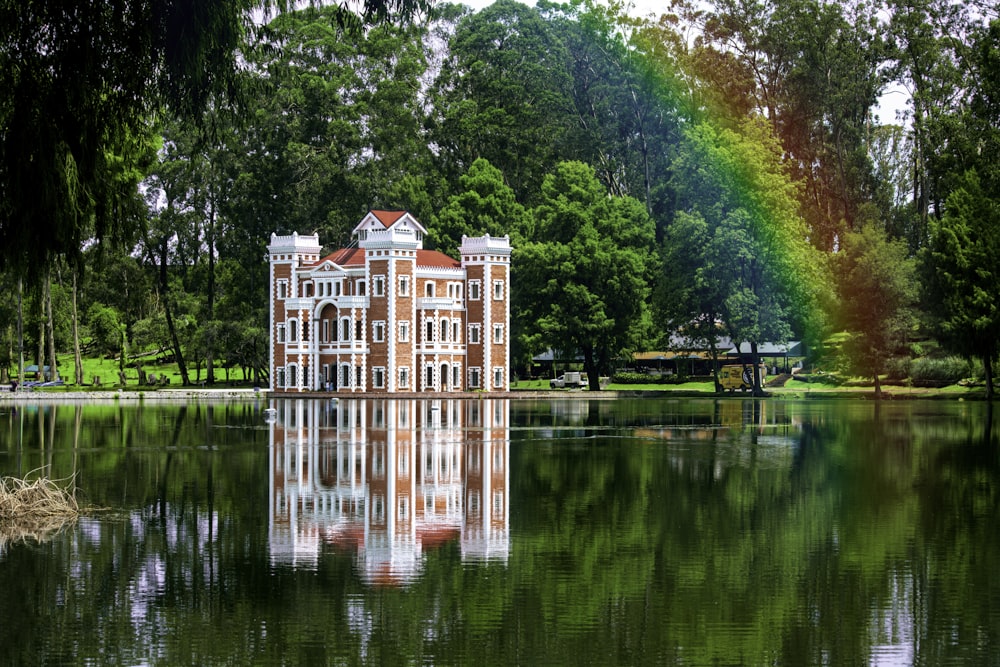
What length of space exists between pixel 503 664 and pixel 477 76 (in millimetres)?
88552

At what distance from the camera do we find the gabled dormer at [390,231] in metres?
76.9

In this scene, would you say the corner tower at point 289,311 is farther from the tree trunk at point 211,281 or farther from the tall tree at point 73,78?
the tall tree at point 73,78

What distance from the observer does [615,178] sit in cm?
10219

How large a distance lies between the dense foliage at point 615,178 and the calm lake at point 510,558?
37218mm

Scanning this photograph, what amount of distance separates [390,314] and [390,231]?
4.76 m

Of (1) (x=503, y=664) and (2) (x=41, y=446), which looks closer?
(1) (x=503, y=664)

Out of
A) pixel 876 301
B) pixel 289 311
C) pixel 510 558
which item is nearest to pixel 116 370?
pixel 289 311

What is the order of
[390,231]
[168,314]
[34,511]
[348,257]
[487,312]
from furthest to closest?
[168,314] → [348,257] → [487,312] → [390,231] → [34,511]

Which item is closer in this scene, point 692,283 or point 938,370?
point 692,283

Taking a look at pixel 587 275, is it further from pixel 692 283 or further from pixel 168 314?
pixel 168 314

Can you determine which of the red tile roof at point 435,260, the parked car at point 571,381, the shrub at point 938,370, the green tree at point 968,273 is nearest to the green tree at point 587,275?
the parked car at point 571,381

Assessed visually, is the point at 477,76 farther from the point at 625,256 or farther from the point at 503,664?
the point at 503,664

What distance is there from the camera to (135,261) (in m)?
91.2

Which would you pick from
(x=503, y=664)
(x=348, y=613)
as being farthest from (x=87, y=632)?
(x=503, y=664)
